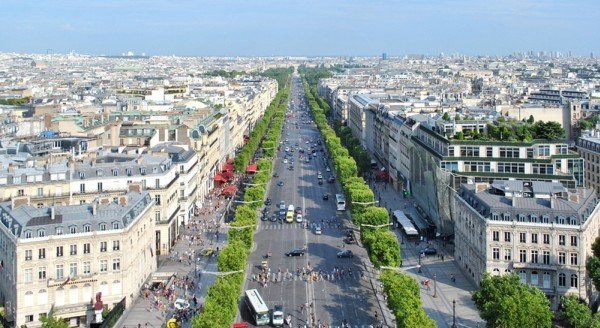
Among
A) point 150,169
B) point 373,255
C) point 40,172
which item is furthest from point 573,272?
point 40,172

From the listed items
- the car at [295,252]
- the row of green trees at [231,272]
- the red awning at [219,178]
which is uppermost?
the red awning at [219,178]

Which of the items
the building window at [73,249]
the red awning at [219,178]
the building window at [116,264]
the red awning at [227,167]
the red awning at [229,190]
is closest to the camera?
the building window at [73,249]

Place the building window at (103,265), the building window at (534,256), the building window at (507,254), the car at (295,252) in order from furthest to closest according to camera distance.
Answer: the car at (295,252)
the building window at (507,254)
the building window at (534,256)
the building window at (103,265)

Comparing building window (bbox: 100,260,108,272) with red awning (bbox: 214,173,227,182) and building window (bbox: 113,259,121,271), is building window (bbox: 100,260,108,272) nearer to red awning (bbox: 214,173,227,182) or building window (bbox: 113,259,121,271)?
building window (bbox: 113,259,121,271)

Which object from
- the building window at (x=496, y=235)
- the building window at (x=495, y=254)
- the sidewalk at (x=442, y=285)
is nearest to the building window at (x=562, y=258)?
the building window at (x=495, y=254)

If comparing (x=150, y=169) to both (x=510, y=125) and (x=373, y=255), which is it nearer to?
(x=373, y=255)

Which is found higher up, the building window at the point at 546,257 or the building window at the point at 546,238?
the building window at the point at 546,238

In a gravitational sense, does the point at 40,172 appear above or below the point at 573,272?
above

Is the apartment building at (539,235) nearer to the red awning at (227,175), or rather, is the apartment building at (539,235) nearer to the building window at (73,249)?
the building window at (73,249)
